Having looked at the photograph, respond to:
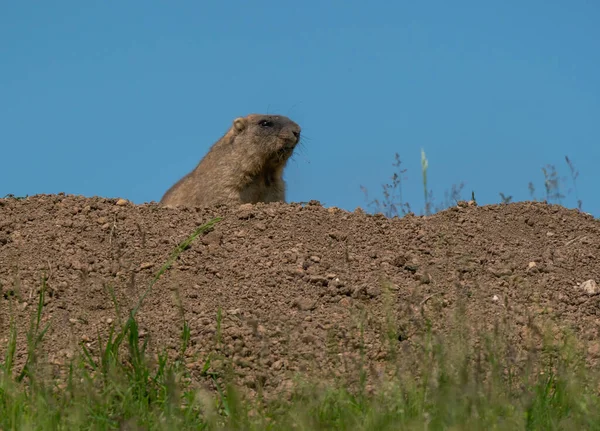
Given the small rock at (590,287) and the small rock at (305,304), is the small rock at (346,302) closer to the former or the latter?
the small rock at (305,304)

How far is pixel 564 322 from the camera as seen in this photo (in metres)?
6.06

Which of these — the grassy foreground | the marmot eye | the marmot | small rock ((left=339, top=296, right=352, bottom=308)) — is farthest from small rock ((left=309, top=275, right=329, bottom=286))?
the marmot eye

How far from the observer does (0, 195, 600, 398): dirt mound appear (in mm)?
5594

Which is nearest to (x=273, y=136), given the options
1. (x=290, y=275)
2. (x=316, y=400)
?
(x=290, y=275)

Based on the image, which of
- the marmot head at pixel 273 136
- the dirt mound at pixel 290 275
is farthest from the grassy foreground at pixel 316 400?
the marmot head at pixel 273 136

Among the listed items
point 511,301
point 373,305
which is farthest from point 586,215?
point 373,305

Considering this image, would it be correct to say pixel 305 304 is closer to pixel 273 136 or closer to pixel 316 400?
pixel 316 400

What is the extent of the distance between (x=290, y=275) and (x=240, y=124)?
18.1 feet

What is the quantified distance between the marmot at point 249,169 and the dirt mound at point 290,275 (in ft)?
10.4

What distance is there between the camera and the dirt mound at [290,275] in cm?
559

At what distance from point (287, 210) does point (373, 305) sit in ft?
6.03

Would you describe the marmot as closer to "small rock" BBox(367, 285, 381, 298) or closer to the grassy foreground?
"small rock" BBox(367, 285, 381, 298)

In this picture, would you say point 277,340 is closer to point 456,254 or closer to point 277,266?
point 277,266

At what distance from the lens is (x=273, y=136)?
11266 mm
